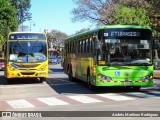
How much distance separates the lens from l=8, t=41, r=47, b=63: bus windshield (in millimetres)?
22984

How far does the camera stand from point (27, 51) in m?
23.2

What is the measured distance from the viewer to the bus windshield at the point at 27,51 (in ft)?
75.4

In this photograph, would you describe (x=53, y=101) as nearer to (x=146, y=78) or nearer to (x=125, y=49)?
(x=125, y=49)

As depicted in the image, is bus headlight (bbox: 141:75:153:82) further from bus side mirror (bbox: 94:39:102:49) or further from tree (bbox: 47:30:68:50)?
tree (bbox: 47:30:68:50)

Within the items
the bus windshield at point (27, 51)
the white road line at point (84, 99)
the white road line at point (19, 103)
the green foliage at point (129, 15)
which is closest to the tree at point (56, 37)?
the green foliage at point (129, 15)

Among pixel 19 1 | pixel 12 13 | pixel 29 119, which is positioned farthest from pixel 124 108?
pixel 19 1

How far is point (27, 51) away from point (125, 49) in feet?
26.8

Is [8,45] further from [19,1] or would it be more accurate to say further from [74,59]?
[19,1]

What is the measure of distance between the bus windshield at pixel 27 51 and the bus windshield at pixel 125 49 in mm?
7423

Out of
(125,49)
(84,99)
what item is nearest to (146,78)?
(125,49)

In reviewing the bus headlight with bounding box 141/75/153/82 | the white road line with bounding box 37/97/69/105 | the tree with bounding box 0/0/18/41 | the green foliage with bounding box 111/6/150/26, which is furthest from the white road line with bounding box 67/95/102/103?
the tree with bounding box 0/0/18/41

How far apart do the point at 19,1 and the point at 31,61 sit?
56921mm

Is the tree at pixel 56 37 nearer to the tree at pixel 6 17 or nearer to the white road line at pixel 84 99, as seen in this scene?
the tree at pixel 6 17

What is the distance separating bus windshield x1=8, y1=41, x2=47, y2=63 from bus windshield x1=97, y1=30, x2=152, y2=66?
742 cm
